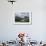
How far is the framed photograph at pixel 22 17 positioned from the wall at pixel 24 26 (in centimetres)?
13

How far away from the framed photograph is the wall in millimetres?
135

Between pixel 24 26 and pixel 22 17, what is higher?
pixel 22 17

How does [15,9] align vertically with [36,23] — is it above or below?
above

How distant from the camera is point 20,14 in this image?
4820 mm

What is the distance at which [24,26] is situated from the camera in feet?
15.9

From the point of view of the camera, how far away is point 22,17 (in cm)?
483

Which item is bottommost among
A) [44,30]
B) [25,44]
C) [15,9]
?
[25,44]

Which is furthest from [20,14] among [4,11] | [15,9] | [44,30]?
[44,30]

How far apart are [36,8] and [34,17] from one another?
0.35m

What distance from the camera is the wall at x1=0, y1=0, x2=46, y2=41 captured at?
4.80 metres

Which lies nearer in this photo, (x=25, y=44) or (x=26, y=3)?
(x=25, y=44)

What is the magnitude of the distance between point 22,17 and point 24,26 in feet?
1.13

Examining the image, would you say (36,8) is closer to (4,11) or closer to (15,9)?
(15,9)

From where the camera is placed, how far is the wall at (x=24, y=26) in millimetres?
4797
